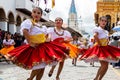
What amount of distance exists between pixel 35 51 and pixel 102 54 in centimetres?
214

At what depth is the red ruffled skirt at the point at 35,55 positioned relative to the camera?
8617mm

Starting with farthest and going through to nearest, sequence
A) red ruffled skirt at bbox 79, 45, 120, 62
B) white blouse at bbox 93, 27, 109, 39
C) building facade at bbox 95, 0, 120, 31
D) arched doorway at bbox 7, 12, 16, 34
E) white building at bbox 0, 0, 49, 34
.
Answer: building facade at bbox 95, 0, 120, 31, arched doorway at bbox 7, 12, 16, 34, white building at bbox 0, 0, 49, 34, white blouse at bbox 93, 27, 109, 39, red ruffled skirt at bbox 79, 45, 120, 62

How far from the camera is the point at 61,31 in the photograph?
Answer: 12.0 m

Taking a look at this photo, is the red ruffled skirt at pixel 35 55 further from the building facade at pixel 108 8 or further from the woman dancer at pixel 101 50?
the building facade at pixel 108 8

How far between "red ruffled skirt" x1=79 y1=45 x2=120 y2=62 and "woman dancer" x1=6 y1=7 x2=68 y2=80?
145cm

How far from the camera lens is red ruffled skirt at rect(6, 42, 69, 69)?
8.62m

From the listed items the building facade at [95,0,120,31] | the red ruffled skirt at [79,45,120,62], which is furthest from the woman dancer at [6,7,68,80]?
the building facade at [95,0,120,31]

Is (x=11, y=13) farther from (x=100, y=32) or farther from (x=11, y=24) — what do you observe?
(x=100, y=32)

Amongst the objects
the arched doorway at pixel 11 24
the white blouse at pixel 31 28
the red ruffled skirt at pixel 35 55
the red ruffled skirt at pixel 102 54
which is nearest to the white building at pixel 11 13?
the arched doorway at pixel 11 24

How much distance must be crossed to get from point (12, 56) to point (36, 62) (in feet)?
1.87

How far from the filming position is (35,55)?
8.74 m

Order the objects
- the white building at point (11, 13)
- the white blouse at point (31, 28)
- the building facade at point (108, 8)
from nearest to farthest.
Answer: the white blouse at point (31, 28) → the white building at point (11, 13) → the building facade at point (108, 8)

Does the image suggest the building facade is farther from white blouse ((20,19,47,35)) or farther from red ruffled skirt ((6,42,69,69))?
red ruffled skirt ((6,42,69,69))

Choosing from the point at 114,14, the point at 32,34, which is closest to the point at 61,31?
the point at 32,34
